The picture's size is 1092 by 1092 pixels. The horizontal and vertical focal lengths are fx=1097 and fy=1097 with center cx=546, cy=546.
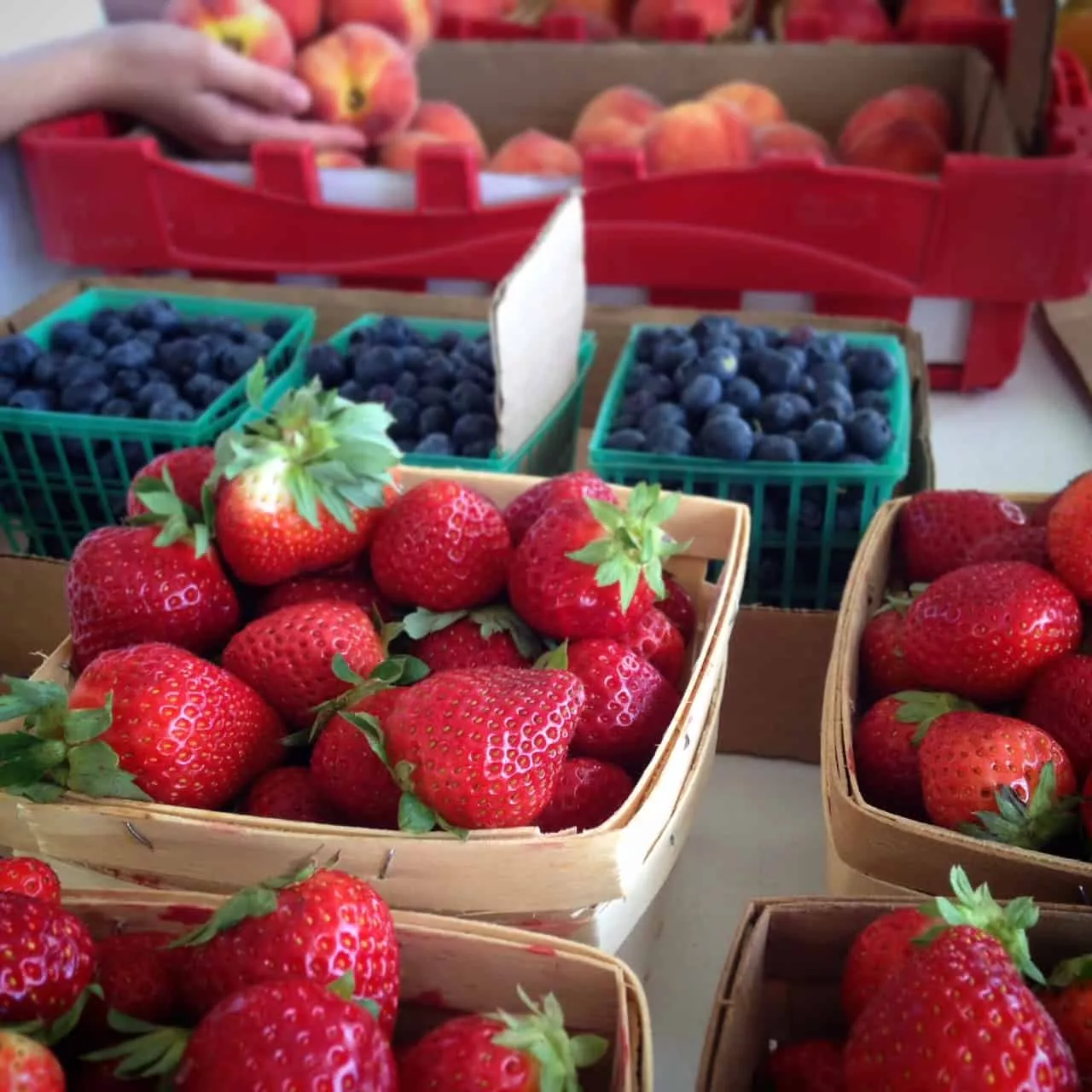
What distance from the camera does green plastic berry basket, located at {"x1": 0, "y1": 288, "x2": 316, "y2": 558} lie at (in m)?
1.19

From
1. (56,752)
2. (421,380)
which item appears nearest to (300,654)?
(56,752)

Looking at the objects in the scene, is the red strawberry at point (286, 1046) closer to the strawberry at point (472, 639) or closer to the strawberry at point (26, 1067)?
the strawberry at point (26, 1067)

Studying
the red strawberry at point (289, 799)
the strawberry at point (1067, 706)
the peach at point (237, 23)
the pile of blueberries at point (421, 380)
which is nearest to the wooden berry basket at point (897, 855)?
the strawberry at point (1067, 706)

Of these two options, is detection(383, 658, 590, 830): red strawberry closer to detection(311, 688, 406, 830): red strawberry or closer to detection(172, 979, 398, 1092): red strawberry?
detection(311, 688, 406, 830): red strawberry

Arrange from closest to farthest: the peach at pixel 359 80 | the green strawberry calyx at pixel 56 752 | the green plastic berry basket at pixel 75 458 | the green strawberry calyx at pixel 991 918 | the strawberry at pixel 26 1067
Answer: the strawberry at pixel 26 1067 → the green strawberry calyx at pixel 991 918 → the green strawberry calyx at pixel 56 752 → the green plastic berry basket at pixel 75 458 → the peach at pixel 359 80

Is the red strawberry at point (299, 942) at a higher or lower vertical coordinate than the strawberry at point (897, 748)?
higher

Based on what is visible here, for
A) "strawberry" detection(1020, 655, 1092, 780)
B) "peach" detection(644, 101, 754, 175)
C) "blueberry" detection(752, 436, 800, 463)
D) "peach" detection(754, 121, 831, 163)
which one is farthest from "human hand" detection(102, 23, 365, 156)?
"strawberry" detection(1020, 655, 1092, 780)

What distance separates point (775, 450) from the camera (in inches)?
42.3

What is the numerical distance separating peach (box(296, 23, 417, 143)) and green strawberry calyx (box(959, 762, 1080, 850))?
149cm

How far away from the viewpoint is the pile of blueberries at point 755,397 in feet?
3.58

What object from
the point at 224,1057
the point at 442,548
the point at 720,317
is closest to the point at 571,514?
the point at 442,548

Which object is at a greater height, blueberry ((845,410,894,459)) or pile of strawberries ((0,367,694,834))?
pile of strawberries ((0,367,694,834))

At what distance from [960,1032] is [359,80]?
67.0 inches

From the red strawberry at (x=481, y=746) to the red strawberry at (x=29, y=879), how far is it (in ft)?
0.61
